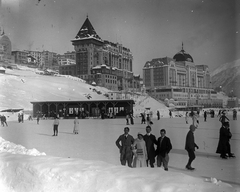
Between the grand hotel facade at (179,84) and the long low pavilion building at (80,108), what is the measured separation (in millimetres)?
4134

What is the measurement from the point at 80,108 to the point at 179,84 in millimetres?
12230

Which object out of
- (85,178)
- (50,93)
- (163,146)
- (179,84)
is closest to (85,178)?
(85,178)

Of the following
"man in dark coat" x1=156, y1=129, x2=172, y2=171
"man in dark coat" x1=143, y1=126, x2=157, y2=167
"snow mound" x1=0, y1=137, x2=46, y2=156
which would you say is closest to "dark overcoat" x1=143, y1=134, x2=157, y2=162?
"man in dark coat" x1=143, y1=126, x2=157, y2=167

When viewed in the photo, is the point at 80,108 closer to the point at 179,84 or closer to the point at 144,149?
the point at 179,84

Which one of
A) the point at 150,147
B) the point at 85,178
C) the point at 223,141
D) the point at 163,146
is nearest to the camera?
the point at 85,178

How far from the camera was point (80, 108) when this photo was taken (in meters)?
31.1

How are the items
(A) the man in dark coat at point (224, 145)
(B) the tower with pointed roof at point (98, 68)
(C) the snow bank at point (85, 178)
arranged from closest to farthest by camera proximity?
(C) the snow bank at point (85, 178) → (A) the man in dark coat at point (224, 145) → (B) the tower with pointed roof at point (98, 68)

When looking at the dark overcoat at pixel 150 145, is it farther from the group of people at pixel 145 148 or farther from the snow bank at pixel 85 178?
the snow bank at pixel 85 178

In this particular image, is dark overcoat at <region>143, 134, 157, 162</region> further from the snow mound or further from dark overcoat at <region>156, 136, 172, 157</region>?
the snow mound

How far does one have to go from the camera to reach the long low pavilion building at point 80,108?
1158 inches

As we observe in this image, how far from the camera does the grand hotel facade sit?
1975 cm

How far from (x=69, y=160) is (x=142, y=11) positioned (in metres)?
5.66

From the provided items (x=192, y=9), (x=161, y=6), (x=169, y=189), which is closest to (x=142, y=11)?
(x=161, y=6)

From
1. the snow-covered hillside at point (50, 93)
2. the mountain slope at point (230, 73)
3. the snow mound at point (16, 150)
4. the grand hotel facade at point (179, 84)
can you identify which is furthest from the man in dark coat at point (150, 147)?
the snow-covered hillside at point (50, 93)
